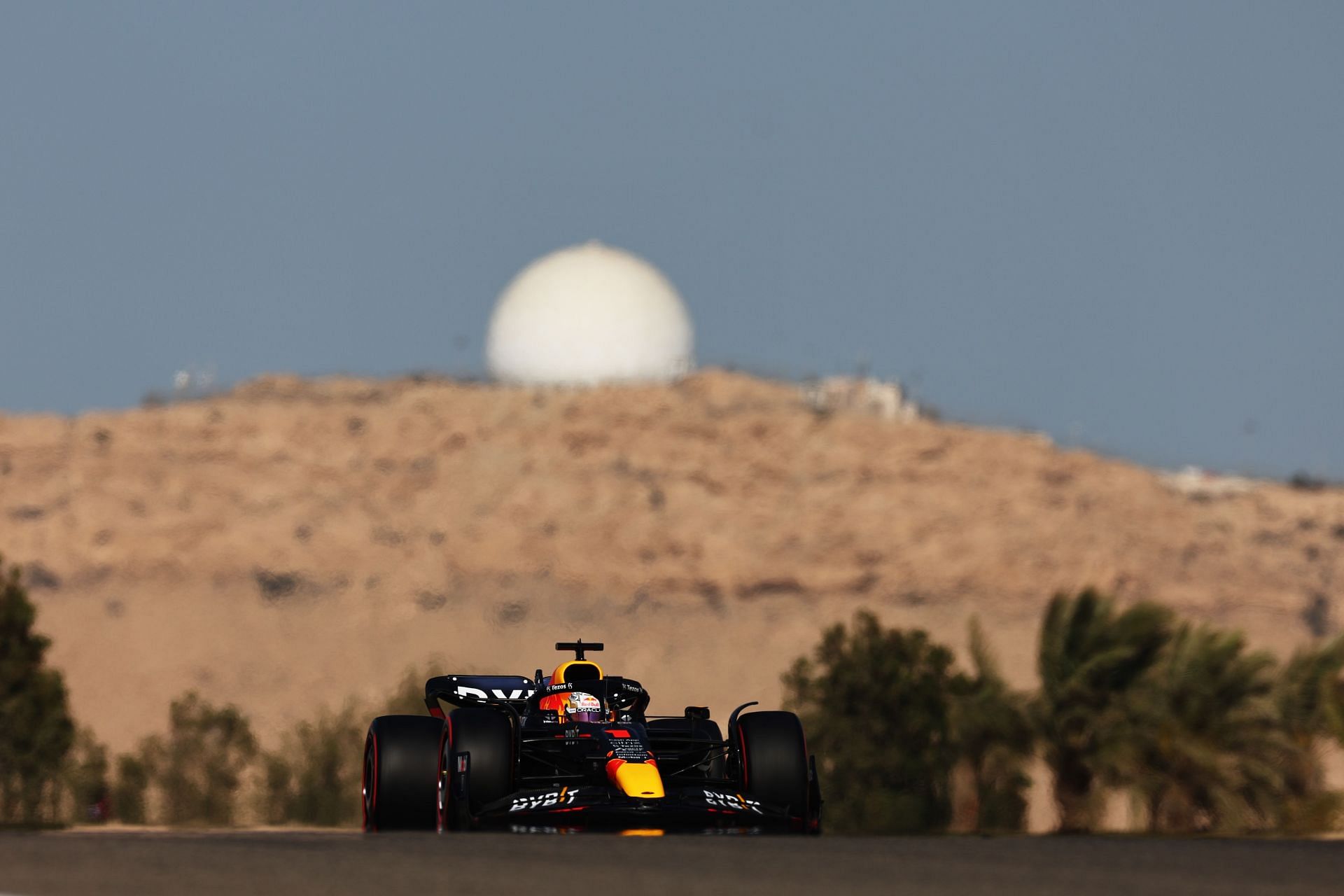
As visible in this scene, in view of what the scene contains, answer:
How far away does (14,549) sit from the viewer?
333 feet

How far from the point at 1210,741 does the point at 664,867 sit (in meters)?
18.4

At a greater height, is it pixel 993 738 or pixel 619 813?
pixel 993 738

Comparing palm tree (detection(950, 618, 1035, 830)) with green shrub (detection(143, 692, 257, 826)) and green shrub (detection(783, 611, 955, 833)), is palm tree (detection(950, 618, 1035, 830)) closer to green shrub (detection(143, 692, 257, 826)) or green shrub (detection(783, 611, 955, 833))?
green shrub (detection(783, 611, 955, 833))

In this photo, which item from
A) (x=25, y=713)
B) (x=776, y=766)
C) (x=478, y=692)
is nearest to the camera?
(x=776, y=766)

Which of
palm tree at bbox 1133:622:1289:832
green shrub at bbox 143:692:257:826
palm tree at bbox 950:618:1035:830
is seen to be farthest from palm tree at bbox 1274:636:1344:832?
green shrub at bbox 143:692:257:826

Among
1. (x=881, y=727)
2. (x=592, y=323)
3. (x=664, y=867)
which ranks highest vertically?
(x=592, y=323)

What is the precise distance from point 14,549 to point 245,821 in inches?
1781

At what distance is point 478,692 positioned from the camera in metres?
19.5

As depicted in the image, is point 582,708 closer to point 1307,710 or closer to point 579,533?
point 1307,710

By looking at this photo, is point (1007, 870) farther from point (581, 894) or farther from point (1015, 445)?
point (1015, 445)

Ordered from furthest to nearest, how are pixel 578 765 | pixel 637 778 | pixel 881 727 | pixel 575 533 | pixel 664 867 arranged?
pixel 575 533 → pixel 881 727 → pixel 578 765 → pixel 637 778 → pixel 664 867

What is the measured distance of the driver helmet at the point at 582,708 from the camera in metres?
18.0

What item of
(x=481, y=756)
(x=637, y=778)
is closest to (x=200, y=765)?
(x=481, y=756)

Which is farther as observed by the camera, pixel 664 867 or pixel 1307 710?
pixel 1307 710
